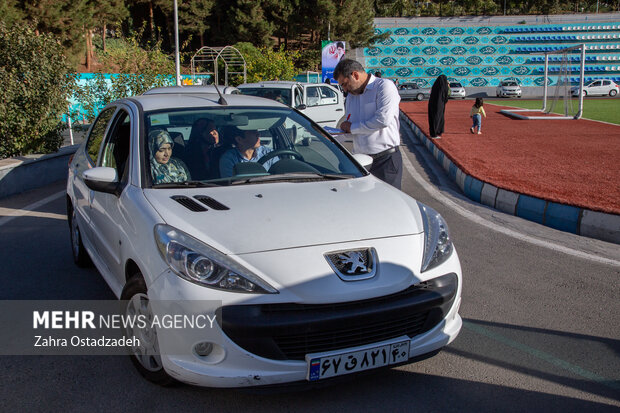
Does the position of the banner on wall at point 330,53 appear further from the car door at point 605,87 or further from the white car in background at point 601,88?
the car door at point 605,87

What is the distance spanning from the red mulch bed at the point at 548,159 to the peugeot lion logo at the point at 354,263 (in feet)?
15.1

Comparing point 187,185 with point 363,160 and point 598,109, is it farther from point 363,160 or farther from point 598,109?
point 598,109

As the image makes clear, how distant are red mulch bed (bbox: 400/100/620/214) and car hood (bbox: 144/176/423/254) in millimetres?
4141

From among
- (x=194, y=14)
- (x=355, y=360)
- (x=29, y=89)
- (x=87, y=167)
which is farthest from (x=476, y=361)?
(x=194, y=14)

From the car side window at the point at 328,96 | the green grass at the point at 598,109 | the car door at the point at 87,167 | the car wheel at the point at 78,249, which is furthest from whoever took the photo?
the green grass at the point at 598,109

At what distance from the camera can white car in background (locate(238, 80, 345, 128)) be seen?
574 inches

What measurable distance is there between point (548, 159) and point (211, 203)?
10077 mm

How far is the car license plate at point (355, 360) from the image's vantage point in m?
2.71

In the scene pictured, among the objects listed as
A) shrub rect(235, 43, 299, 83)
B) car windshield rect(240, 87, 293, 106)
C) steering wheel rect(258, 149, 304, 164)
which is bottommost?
steering wheel rect(258, 149, 304, 164)

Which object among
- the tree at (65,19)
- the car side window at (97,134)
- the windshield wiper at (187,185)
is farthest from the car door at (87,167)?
the tree at (65,19)

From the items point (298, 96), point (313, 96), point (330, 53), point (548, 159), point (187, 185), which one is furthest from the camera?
point (330, 53)

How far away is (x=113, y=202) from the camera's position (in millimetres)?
3764

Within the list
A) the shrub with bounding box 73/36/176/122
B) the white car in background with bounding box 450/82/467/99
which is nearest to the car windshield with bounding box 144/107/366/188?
the shrub with bounding box 73/36/176/122

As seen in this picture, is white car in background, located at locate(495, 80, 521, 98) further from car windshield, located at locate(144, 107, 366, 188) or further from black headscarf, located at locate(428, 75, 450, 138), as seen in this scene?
car windshield, located at locate(144, 107, 366, 188)
